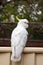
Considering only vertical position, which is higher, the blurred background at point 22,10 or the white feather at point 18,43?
the blurred background at point 22,10

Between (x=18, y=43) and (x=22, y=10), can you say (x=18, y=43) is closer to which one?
(x=18, y=43)

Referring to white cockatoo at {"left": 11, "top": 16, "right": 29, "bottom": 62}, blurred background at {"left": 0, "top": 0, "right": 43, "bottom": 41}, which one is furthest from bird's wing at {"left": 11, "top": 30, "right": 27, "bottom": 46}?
blurred background at {"left": 0, "top": 0, "right": 43, "bottom": 41}

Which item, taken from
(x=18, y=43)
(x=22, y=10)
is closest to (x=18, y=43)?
(x=18, y=43)

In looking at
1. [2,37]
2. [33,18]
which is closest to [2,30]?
[2,37]

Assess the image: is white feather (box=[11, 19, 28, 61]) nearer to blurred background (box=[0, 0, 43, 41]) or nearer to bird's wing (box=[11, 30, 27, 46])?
bird's wing (box=[11, 30, 27, 46])

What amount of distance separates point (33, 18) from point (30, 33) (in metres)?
1.20

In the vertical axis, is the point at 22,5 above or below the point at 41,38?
above

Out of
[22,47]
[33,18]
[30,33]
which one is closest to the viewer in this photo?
[22,47]

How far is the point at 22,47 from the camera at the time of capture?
320cm

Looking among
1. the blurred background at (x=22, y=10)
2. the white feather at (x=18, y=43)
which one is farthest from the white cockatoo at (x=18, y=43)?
the blurred background at (x=22, y=10)

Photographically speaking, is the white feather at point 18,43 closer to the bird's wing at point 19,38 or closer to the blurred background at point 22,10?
the bird's wing at point 19,38

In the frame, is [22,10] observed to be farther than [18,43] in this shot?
Yes

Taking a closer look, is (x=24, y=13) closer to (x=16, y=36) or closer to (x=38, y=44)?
(x=38, y=44)

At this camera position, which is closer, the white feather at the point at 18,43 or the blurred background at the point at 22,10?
the white feather at the point at 18,43
